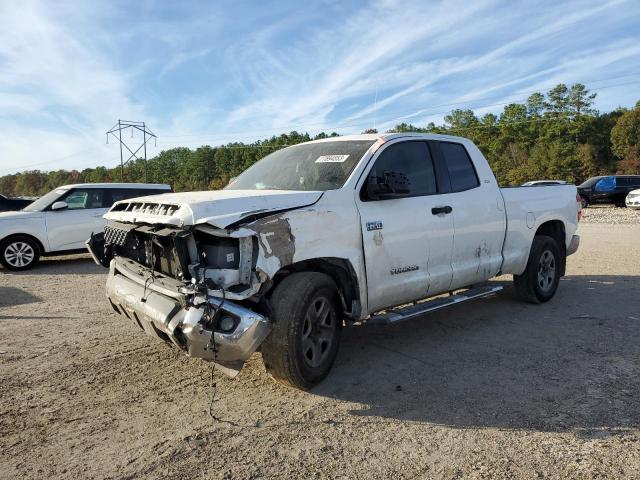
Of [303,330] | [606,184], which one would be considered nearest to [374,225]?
[303,330]

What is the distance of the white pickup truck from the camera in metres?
3.55

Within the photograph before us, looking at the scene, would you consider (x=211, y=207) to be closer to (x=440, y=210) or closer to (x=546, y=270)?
(x=440, y=210)

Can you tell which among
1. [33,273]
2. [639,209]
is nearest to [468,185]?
[33,273]

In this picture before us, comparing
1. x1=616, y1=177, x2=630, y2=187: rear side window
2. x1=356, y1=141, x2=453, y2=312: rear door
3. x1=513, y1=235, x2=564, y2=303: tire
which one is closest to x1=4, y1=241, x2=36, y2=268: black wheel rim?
x1=356, y1=141, x2=453, y2=312: rear door

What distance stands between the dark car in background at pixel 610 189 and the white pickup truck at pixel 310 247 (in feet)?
81.9

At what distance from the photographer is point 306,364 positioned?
3.87 metres

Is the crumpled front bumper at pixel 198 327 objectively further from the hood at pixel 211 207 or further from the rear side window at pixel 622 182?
the rear side window at pixel 622 182

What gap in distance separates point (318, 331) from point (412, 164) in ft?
6.50

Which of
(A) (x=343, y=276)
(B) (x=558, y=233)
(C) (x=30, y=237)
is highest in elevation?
(C) (x=30, y=237)

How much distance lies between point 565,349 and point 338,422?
260cm

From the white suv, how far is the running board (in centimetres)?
822

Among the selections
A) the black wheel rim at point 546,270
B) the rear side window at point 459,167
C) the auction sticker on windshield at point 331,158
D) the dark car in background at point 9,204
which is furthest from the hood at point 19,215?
the black wheel rim at point 546,270

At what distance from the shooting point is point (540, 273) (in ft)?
21.7

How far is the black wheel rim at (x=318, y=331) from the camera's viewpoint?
3.93m
